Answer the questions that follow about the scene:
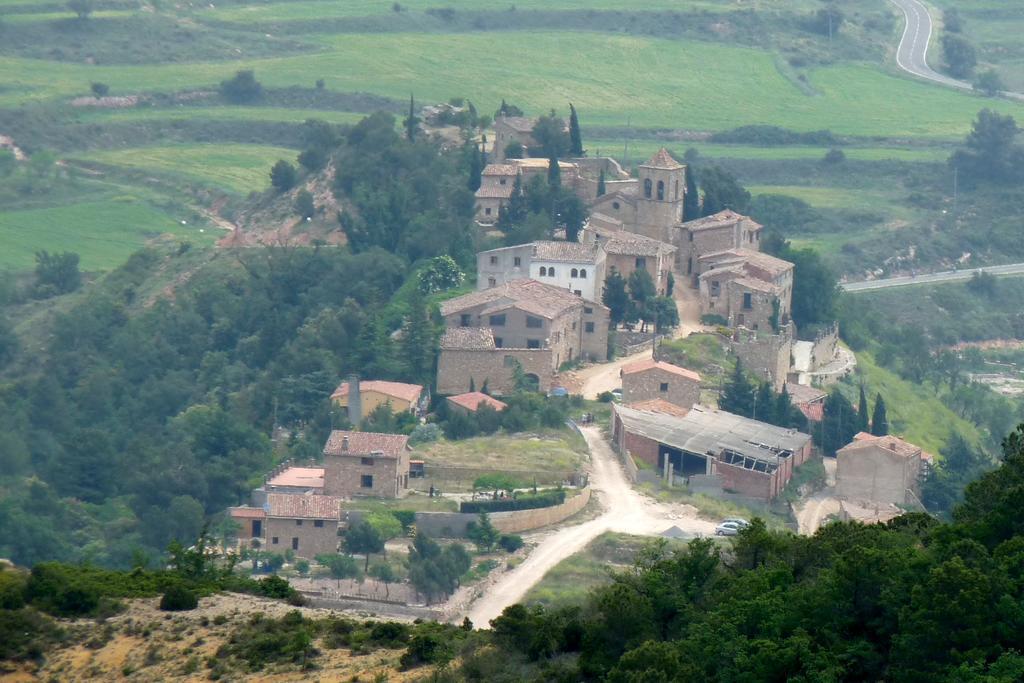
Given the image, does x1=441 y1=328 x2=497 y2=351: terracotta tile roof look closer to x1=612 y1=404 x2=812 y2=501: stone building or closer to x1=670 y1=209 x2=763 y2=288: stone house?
x1=612 y1=404 x2=812 y2=501: stone building

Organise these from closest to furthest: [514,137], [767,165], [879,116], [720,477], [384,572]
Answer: [384,572]
[720,477]
[514,137]
[767,165]
[879,116]

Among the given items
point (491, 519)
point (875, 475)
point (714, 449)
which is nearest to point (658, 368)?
point (714, 449)

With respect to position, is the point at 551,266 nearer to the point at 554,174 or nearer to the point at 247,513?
the point at 554,174

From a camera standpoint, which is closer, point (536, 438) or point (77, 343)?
point (536, 438)

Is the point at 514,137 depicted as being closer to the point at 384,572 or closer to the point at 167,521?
the point at 167,521

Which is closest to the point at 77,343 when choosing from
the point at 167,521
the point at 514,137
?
the point at 514,137

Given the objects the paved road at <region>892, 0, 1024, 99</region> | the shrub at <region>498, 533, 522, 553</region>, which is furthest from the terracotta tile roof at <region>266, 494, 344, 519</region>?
the paved road at <region>892, 0, 1024, 99</region>

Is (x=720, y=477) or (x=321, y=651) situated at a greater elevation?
(x=321, y=651)
